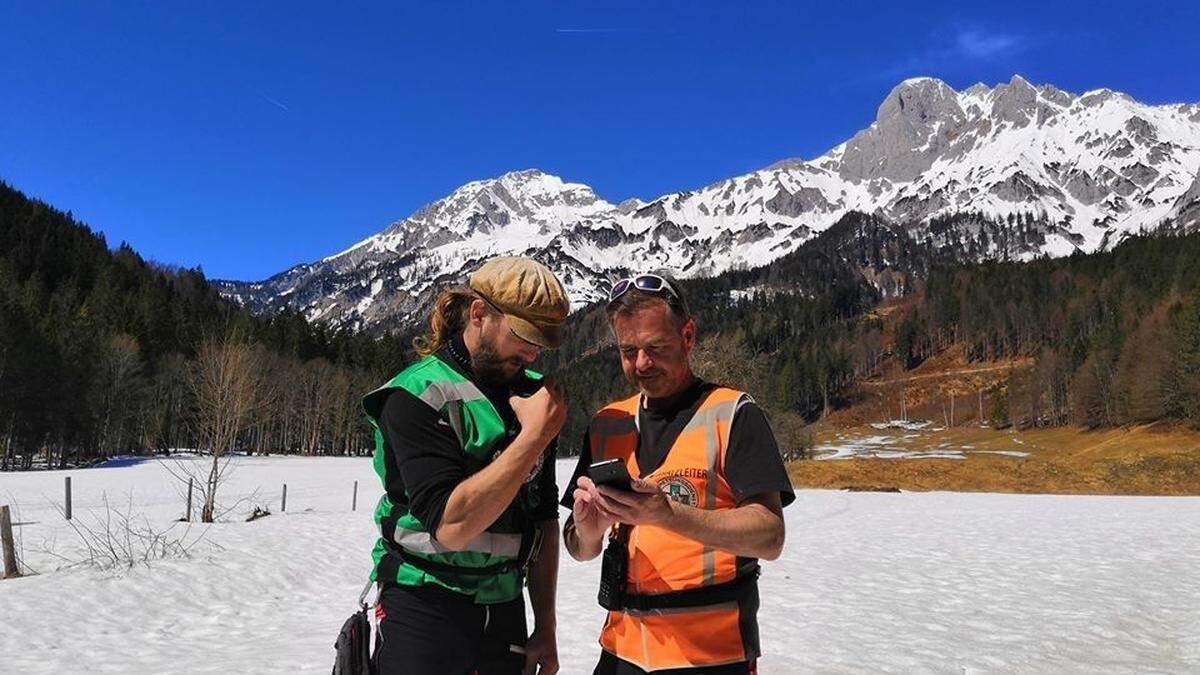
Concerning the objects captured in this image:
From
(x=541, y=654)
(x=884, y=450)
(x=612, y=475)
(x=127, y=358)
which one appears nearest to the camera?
(x=612, y=475)

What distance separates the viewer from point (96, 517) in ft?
63.4

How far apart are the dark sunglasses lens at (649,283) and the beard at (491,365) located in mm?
488

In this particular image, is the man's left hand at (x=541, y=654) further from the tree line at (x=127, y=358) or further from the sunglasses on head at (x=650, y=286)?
the tree line at (x=127, y=358)

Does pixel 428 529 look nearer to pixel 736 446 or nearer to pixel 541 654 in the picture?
pixel 541 654

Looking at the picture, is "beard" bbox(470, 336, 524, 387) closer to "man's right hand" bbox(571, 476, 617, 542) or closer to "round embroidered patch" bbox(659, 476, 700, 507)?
"man's right hand" bbox(571, 476, 617, 542)

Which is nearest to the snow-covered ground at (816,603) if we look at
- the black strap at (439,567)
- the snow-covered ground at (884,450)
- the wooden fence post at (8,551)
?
the wooden fence post at (8,551)

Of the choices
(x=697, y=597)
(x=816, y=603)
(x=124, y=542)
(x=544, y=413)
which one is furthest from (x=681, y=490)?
(x=124, y=542)

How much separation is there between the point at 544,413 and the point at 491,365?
0.39 m

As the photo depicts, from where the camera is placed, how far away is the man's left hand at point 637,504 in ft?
5.82

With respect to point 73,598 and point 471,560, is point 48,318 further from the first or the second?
point 471,560

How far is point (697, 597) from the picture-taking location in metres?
2.19

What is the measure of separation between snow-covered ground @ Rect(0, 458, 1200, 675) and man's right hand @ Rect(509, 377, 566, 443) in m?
5.68

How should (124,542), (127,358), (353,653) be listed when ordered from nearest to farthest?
1. (353,653)
2. (124,542)
3. (127,358)

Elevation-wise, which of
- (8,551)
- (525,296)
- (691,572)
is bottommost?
(8,551)
